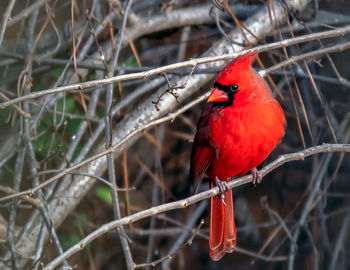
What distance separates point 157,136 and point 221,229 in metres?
0.76

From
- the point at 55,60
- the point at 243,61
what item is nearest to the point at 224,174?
the point at 243,61

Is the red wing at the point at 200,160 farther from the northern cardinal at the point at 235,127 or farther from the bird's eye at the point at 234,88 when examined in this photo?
the bird's eye at the point at 234,88

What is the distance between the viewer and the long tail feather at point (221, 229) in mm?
1657

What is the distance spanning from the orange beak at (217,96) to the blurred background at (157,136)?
1.92 ft

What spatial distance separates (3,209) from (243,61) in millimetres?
1259

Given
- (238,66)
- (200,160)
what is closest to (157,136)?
(200,160)

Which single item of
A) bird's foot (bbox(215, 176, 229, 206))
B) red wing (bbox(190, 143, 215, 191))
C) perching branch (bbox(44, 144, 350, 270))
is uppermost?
red wing (bbox(190, 143, 215, 191))

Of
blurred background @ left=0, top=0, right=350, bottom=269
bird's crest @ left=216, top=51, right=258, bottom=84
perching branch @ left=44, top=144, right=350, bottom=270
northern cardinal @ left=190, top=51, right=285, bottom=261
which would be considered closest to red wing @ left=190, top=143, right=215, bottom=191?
northern cardinal @ left=190, top=51, right=285, bottom=261

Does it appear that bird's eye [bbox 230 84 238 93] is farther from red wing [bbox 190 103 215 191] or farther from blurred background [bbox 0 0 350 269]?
blurred background [bbox 0 0 350 269]

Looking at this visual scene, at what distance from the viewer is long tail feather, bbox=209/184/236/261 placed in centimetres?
166

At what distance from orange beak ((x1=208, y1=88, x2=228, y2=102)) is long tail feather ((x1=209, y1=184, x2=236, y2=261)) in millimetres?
415

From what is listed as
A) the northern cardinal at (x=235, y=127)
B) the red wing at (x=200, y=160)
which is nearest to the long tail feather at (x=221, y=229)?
the northern cardinal at (x=235, y=127)

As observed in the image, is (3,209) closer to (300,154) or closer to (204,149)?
(204,149)

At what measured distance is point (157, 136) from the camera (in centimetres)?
238
